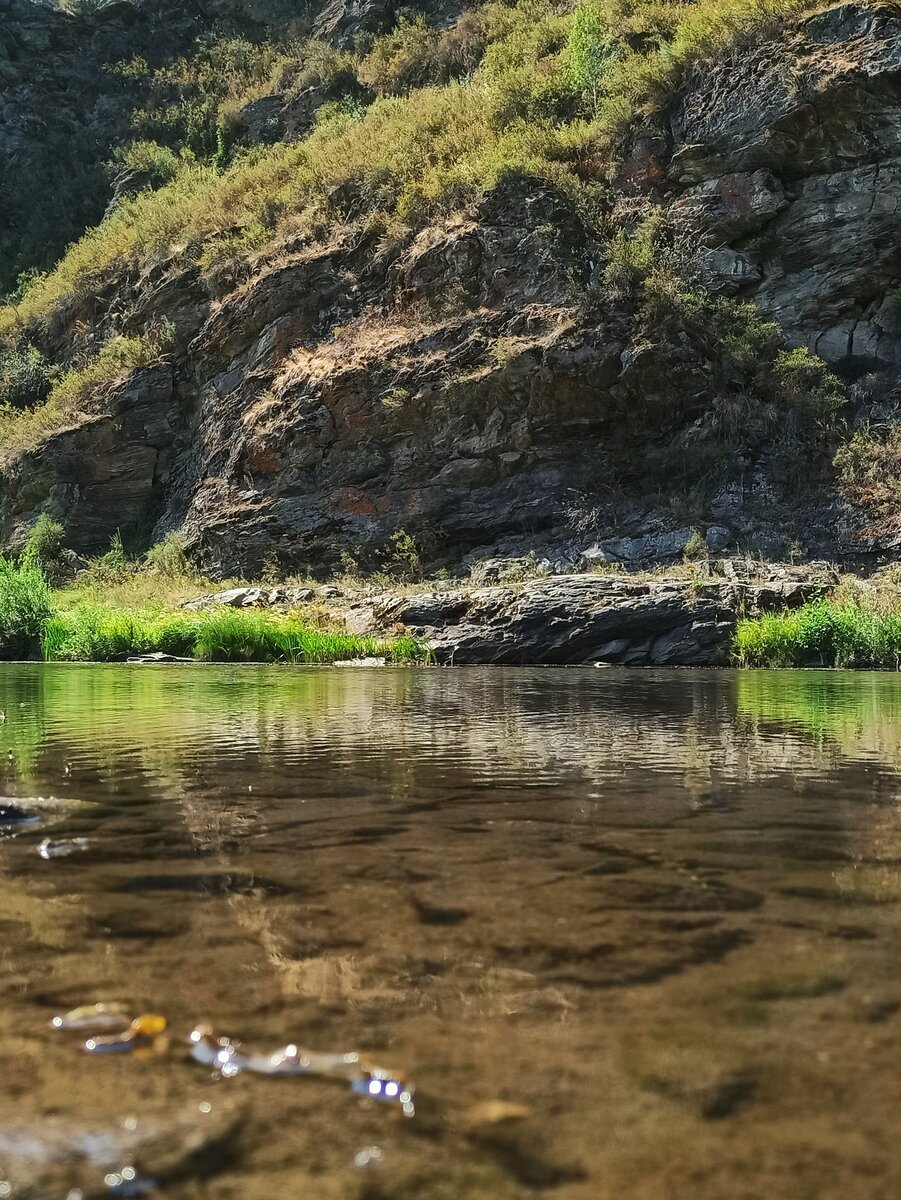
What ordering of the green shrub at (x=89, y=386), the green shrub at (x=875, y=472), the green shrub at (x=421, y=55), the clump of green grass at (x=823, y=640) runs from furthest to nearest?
1. the green shrub at (x=421, y=55)
2. the green shrub at (x=89, y=386)
3. the green shrub at (x=875, y=472)
4. the clump of green grass at (x=823, y=640)

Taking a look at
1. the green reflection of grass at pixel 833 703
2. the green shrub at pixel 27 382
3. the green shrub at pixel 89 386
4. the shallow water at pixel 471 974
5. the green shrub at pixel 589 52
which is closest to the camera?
the shallow water at pixel 471 974

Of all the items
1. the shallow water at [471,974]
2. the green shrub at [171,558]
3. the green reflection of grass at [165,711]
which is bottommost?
the shallow water at [471,974]

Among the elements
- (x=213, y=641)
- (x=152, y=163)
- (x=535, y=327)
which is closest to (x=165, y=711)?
(x=213, y=641)

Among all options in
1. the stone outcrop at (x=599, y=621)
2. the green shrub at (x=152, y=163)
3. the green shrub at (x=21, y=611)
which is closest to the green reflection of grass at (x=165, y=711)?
the stone outcrop at (x=599, y=621)

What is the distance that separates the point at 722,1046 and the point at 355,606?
16070 mm

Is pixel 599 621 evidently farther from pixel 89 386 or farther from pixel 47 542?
pixel 89 386

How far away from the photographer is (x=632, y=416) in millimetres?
20547

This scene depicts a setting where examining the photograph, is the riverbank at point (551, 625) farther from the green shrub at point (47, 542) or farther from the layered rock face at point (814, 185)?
the green shrub at point (47, 542)

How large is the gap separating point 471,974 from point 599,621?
1357 centimetres

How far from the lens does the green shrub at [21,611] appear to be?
15.8 m

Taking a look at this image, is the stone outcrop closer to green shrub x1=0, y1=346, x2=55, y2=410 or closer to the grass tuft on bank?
the grass tuft on bank

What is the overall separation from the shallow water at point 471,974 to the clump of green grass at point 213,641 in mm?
11371

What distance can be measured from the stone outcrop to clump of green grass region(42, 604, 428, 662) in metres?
0.77

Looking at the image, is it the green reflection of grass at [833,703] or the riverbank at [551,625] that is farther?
the riverbank at [551,625]
